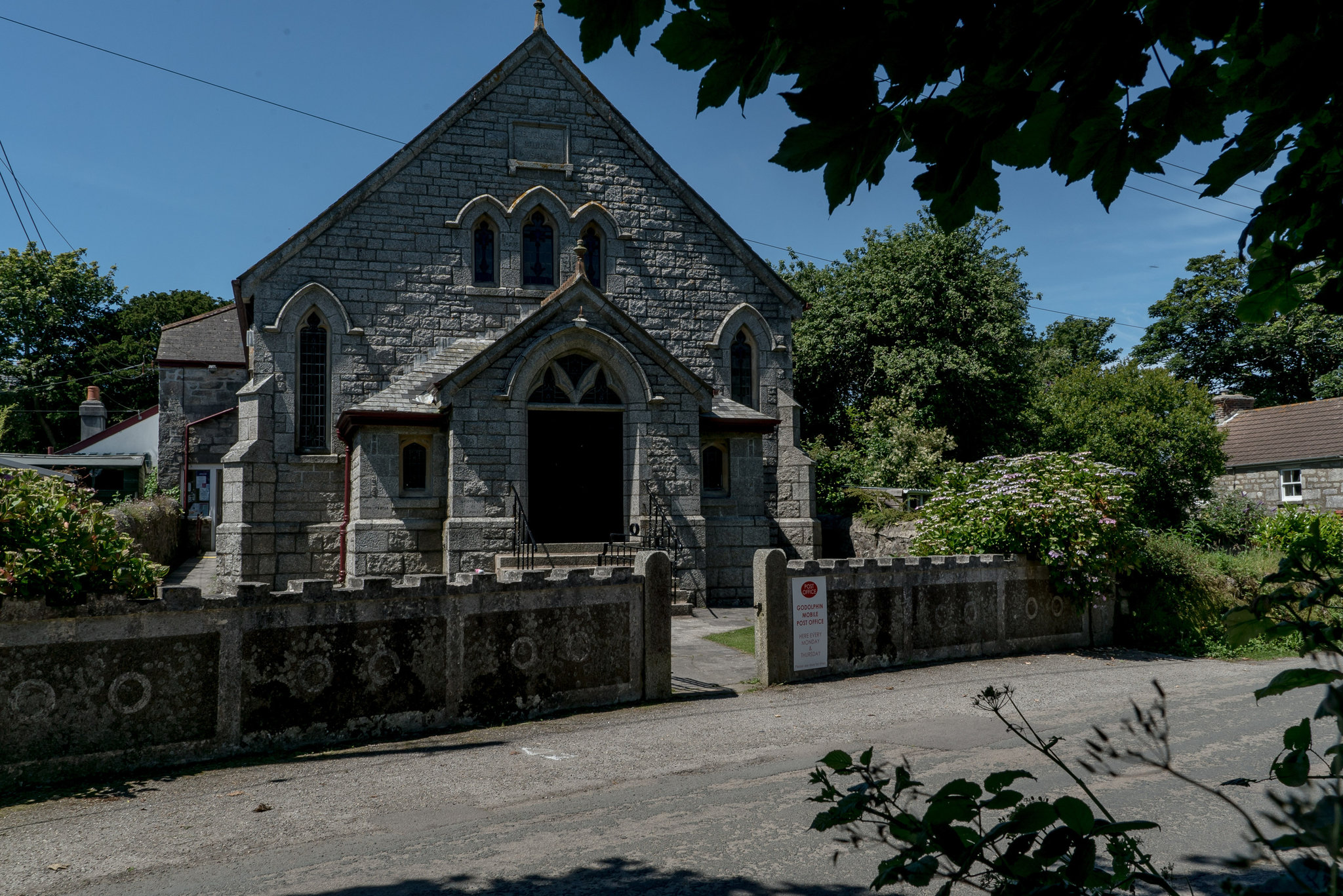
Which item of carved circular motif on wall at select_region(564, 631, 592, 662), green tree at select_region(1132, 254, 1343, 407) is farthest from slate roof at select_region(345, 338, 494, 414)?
green tree at select_region(1132, 254, 1343, 407)

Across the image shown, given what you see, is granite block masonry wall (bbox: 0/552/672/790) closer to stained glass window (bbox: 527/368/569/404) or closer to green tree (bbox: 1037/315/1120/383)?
stained glass window (bbox: 527/368/569/404)

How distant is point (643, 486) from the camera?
16922 mm

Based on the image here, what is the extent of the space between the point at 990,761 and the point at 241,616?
6285 millimetres

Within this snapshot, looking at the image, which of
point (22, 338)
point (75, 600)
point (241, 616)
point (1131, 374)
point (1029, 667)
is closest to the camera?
point (75, 600)

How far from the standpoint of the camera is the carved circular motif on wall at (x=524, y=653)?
888cm

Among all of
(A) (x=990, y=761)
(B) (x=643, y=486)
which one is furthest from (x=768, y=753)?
(B) (x=643, y=486)

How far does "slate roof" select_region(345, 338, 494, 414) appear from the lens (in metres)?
16.3

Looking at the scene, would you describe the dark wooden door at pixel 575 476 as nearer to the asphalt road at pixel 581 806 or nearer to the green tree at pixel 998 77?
the asphalt road at pixel 581 806

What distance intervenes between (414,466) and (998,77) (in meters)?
15.8

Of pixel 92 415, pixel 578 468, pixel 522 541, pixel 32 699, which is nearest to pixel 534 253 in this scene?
pixel 578 468

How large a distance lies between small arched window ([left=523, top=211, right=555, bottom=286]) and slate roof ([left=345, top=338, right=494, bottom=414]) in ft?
5.96

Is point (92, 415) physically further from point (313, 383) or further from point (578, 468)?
point (578, 468)

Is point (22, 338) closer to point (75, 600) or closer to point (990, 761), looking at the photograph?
point (75, 600)

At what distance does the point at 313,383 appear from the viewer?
59.6 ft
